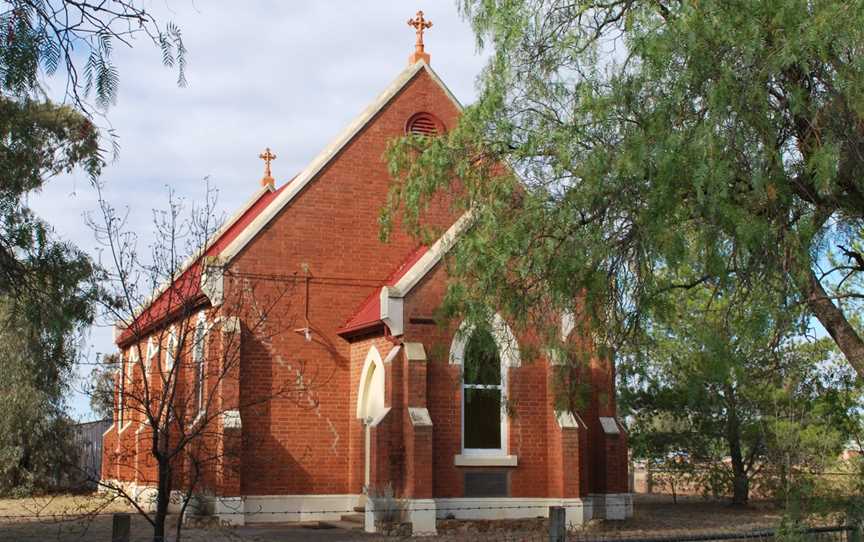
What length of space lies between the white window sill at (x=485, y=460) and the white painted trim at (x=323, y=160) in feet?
20.6

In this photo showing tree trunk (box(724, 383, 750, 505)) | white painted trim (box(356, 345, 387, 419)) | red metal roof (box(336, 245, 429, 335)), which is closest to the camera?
red metal roof (box(336, 245, 429, 335))

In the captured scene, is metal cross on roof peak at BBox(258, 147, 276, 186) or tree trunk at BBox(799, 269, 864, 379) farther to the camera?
metal cross on roof peak at BBox(258, 147, 276, 186)

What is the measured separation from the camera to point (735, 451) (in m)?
27.7

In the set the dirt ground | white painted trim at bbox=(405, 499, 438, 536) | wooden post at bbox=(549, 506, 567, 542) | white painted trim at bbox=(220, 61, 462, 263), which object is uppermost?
white painted trim at bbox=(220, 61, 462, 263)

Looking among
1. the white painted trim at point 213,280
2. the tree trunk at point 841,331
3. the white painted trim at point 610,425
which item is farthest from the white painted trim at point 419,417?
the tree trunk at point 841,331

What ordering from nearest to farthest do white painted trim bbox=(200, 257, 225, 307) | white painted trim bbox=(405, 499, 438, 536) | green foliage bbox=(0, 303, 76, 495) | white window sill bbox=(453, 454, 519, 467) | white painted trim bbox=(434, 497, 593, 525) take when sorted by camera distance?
white painted trim bbox=(200, 257, 225, 307)
white painted trim bbox=(405, 499, 438, 536)
white painted trim bbox=(434, 497, 593, 525)
white window sill bbox=(453, 454, 519, 467)
green foliage bbox=(0, 303, 76, 495)

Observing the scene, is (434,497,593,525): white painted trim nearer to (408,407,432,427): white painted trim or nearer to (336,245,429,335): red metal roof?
(408,407,432,427): white painted trim

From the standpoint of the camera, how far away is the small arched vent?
954 inches

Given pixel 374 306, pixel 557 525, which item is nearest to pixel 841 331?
pixel 557 525

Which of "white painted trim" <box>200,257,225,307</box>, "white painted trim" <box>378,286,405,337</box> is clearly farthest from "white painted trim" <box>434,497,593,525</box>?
"white painted trim" <box>200,257,225,307</box>

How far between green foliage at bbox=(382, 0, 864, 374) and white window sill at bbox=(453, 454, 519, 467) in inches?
240

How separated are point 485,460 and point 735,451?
995 centimetres

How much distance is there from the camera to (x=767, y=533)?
42.3ft

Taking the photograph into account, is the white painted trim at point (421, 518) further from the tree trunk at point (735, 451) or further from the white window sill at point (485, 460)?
the tree trunk at point (735, 451)
